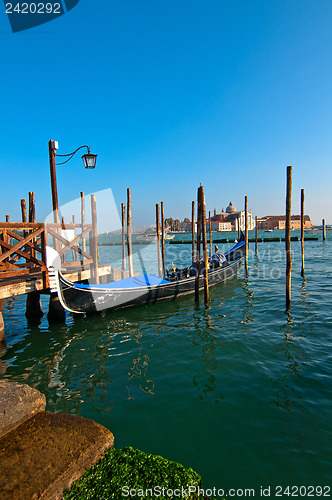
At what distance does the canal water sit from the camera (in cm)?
300

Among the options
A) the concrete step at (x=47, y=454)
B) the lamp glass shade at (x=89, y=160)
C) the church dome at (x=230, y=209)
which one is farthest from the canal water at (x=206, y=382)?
the church dome at (x=230, y=209)

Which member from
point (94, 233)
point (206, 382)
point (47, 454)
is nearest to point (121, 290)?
point (94, 233)

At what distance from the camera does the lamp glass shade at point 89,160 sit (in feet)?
23.5

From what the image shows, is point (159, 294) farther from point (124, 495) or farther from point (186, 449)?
point (124, 495)

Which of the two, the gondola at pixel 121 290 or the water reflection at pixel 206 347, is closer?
the water reflection at pixel 206 347

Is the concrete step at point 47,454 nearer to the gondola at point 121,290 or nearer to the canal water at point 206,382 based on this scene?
the canal water at point 206,382

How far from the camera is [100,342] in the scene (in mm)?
6430

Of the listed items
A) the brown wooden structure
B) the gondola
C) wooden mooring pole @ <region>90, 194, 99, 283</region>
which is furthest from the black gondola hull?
wooden mooring pole @ <region>90, 194, 99, 283</region>

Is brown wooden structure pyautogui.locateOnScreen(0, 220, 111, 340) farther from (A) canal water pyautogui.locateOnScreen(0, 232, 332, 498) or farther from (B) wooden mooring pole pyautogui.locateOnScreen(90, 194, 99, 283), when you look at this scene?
(A) canal water pyautogui.locateOnScreen(0, 232, 332, 498)

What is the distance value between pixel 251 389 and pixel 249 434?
0.99 meters

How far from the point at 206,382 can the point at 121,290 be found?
4550mm

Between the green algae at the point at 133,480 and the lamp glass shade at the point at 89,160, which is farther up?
the lamp glass shade at the point at 89,160

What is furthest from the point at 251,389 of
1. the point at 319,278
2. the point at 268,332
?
the point at 319,278

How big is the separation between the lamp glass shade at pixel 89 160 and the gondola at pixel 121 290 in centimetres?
248
